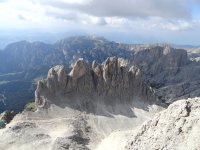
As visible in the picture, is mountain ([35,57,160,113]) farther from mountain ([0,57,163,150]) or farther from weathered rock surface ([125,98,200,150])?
weathered rock surface ([125,98,200,150])

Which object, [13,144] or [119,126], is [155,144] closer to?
[13,144]

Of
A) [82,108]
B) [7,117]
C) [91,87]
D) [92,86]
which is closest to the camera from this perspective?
[7,117]

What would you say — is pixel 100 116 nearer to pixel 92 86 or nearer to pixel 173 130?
pixel 92 86

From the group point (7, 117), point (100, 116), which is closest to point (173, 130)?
point (7, 117)

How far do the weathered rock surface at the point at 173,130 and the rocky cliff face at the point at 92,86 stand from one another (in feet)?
223

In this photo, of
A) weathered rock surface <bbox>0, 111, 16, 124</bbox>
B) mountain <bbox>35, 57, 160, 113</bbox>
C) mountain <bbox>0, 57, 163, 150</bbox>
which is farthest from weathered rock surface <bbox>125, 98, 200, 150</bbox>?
mountain <bbox>35, 57, 160, 113</bbox>

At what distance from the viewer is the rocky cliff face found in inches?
5000

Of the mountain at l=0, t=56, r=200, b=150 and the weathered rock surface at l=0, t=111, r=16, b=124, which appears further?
the weathered rock surface at l=0, t=111, r=16, b=124

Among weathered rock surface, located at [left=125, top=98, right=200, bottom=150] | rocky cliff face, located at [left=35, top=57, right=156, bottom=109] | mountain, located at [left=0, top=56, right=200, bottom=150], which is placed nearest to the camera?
weathered rock surface, located at [left=125, top=98, right=200, bottom=150]

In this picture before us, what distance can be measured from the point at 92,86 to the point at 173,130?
8692 centimetres

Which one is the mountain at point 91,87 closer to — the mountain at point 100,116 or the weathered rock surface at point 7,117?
the mountain at point 100,116

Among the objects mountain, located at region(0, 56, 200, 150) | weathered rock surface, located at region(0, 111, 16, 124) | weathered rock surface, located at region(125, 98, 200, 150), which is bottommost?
weathered rock surface, located at region(0, 111, 16, 124)

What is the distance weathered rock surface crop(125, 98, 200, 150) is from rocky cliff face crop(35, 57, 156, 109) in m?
68.1

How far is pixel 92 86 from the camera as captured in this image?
138 metres
